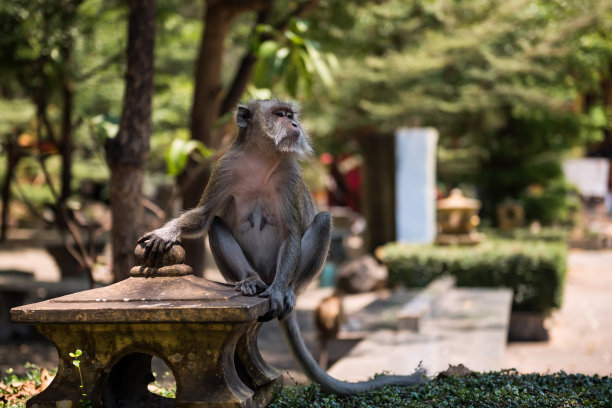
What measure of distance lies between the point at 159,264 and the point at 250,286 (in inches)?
18.1

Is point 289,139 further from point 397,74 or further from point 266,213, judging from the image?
point 397,74

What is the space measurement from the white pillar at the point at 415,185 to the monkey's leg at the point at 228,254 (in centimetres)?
1021

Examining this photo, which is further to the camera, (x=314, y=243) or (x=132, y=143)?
(x=132, y=143)

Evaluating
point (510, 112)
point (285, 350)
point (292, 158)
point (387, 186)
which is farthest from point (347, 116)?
point (292, 158)

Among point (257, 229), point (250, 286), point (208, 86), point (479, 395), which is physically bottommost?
point (479, 395)

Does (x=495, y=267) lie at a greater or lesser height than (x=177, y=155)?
lesser

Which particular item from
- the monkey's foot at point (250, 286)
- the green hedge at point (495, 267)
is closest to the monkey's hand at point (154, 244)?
the monkey's foot at point (250, 286)

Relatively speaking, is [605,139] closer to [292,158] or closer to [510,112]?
[510,112]

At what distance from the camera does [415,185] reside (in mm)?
14000

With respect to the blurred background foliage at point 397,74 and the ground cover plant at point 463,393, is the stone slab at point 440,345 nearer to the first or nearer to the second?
the ground cover plant at point 463,393

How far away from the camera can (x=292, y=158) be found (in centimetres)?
408

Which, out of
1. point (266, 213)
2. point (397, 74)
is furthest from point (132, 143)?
point (397, 74)

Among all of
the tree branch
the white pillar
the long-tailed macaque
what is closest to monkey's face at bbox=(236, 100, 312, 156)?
the long-tailed macaque

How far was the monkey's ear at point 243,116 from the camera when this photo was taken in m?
4.09
